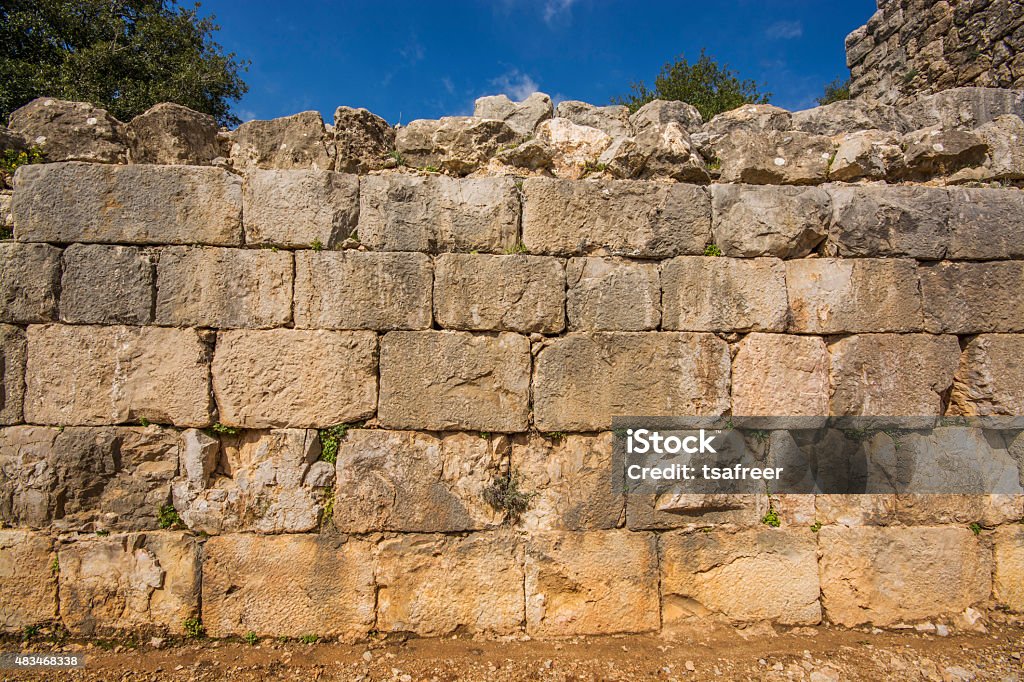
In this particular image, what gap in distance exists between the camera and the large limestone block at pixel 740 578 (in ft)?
11.5

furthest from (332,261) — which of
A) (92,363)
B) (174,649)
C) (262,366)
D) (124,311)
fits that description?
(174,649)

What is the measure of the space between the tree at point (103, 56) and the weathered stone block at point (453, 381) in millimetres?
8247

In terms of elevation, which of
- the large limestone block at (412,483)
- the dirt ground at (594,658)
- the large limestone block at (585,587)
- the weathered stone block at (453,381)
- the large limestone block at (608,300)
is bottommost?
the dirt ground at (594,658)

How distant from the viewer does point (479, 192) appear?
3.59m

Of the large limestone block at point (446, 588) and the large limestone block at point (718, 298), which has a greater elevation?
the large limestone block at point (718, 298)

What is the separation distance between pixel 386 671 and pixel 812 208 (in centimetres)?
428

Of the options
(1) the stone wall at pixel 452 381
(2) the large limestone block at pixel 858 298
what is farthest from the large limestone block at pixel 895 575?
(2) the large limestone block at pixel 858 298

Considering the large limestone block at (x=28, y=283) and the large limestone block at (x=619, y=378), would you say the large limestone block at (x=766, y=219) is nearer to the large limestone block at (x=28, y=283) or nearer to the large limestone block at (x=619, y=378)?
the large limestone block at (x=619, y=378)

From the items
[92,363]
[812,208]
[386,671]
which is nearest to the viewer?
[386,671]

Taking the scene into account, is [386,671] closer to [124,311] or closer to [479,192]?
[124,311]

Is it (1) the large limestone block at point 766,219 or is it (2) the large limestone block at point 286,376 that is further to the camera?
(1) the large limestone block at point 766,219

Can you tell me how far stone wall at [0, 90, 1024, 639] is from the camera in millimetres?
3391

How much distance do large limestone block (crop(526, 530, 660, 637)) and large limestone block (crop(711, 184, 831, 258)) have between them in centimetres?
228

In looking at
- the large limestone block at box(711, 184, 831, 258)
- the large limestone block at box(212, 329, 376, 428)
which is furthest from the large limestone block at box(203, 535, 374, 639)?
the large limestone block at box(711, 184, 831, 258)
